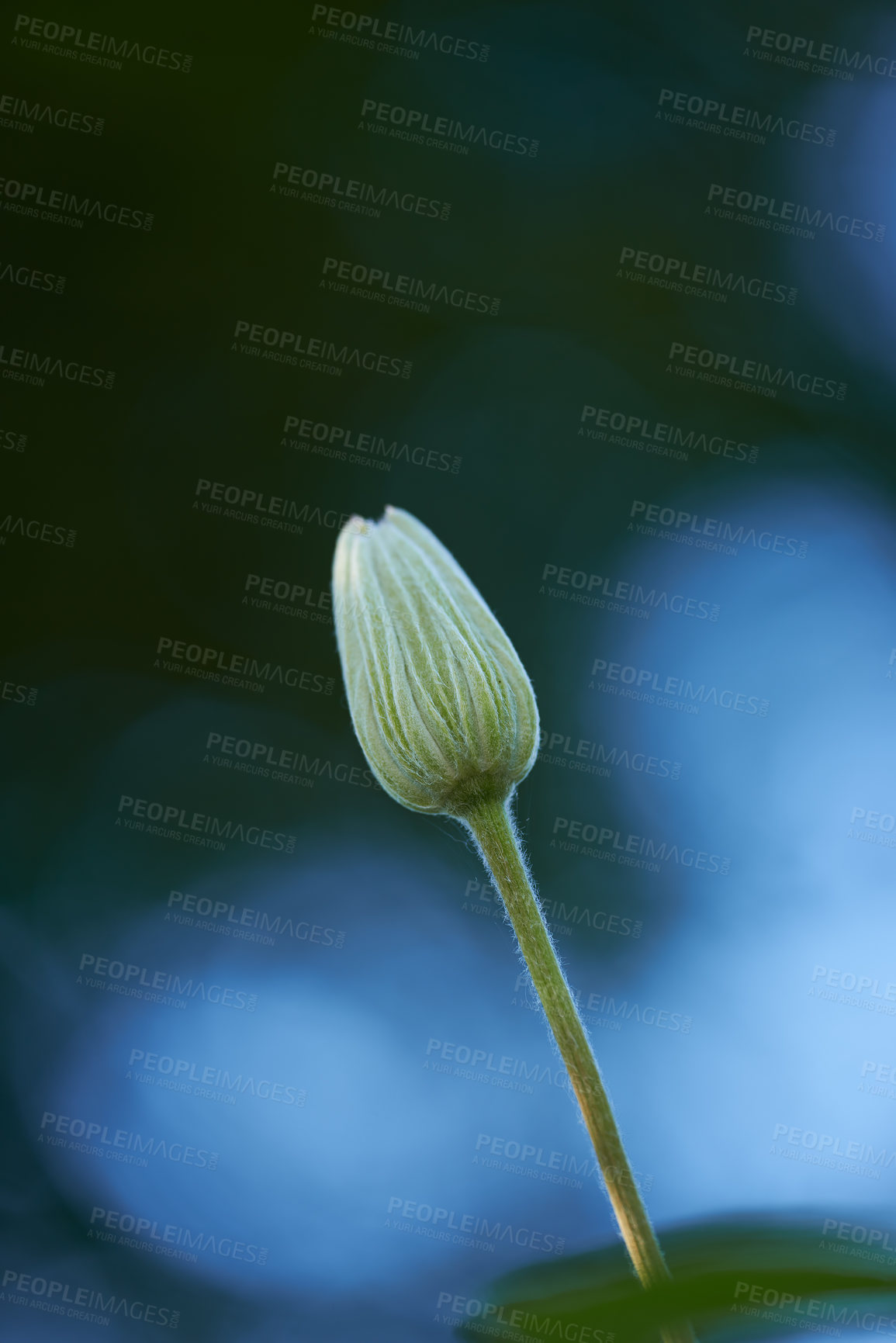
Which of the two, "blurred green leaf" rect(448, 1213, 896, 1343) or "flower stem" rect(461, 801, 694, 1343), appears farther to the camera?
"flower stem" rect(461, 801, 694, 1343)

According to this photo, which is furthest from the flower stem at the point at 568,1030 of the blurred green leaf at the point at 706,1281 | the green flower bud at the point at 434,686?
→ the blurred green leaf at the point at 706,1281

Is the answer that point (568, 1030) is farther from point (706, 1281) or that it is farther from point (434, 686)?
point (706, 1281)

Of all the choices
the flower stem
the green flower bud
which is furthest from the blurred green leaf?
the green flower bud

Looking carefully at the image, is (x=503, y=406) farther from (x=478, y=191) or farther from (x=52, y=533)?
(x=52, y=533)

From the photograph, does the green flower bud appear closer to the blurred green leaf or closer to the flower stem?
the flower stem

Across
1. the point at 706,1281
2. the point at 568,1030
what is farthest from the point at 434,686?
the point at 706,1281

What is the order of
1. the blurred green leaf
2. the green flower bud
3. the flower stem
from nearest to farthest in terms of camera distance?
the blurred green leaf → the flower stem → the green flower bud
